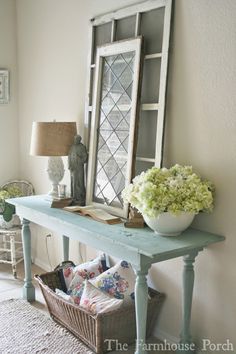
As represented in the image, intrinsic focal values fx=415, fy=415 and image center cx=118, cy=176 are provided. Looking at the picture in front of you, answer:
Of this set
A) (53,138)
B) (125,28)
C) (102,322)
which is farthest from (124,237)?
(125,28)

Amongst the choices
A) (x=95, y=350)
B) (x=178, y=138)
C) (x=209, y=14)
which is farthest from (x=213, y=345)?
(x=209, y=14)

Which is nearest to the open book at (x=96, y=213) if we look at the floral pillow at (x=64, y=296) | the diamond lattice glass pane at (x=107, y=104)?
the floral pillow at (x=64, y=296)

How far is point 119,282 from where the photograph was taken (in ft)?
8.44

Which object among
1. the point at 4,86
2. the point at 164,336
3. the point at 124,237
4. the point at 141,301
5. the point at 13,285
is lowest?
the point at 13,285

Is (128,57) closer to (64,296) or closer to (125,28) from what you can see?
(125,28)

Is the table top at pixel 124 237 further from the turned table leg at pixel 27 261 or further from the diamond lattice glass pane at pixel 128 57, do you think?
the diamond lattice glass pane at pixel 128 57

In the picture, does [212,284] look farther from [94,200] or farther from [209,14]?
[209,14]

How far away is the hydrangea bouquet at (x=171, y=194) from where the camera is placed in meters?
2.07

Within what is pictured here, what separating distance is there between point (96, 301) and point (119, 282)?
193 mm

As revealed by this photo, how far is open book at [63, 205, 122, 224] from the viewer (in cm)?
245

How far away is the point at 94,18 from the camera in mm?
2914

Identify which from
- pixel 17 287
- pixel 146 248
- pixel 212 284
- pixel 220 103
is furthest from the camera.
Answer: pixel 17 287

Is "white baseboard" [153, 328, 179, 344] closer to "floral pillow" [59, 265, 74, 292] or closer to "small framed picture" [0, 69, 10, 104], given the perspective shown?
"floral pillow" [59, 265, 74, 292]

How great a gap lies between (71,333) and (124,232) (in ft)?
2.98
